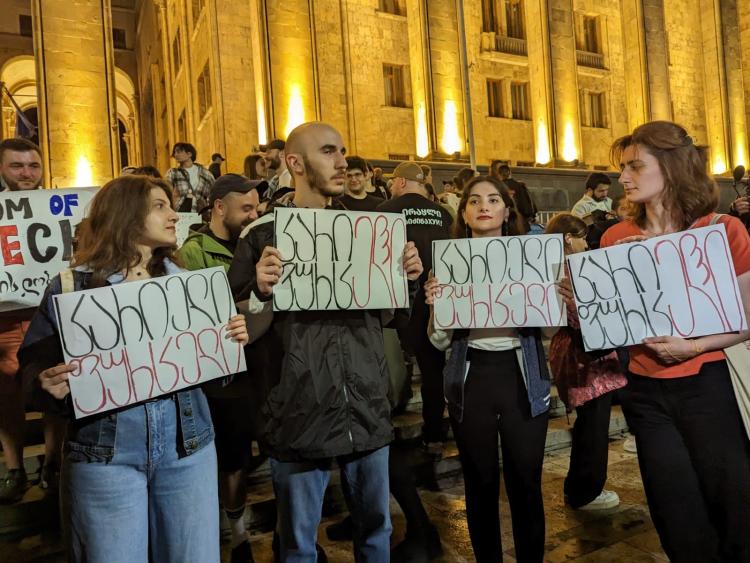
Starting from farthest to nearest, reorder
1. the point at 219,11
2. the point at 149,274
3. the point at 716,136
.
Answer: the point at 716,136
the point at 219,11
the point at 149,274

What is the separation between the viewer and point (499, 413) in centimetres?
304

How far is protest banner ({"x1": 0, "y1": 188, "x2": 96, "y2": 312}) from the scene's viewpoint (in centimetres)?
362

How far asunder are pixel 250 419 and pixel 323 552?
99cm

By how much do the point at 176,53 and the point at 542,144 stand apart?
16.7m

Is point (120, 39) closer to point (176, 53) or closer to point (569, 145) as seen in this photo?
point (176, 53)

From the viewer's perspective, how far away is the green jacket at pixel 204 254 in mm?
3812

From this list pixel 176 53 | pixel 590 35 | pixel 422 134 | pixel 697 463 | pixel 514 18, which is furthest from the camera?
pixel 176 53

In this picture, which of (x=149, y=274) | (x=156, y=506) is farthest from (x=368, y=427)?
(x=149, y=274)

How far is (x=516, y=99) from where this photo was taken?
2484cm

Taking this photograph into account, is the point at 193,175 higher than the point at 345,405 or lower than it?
higher

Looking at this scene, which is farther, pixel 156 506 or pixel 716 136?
pixel 716 136

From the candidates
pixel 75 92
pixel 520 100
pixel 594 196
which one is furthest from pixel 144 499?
pixel 520 100

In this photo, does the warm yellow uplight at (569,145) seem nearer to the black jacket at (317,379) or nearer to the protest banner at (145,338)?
the black jacket at (317,379)

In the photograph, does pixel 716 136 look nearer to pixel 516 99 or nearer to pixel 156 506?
pixel 516 99
